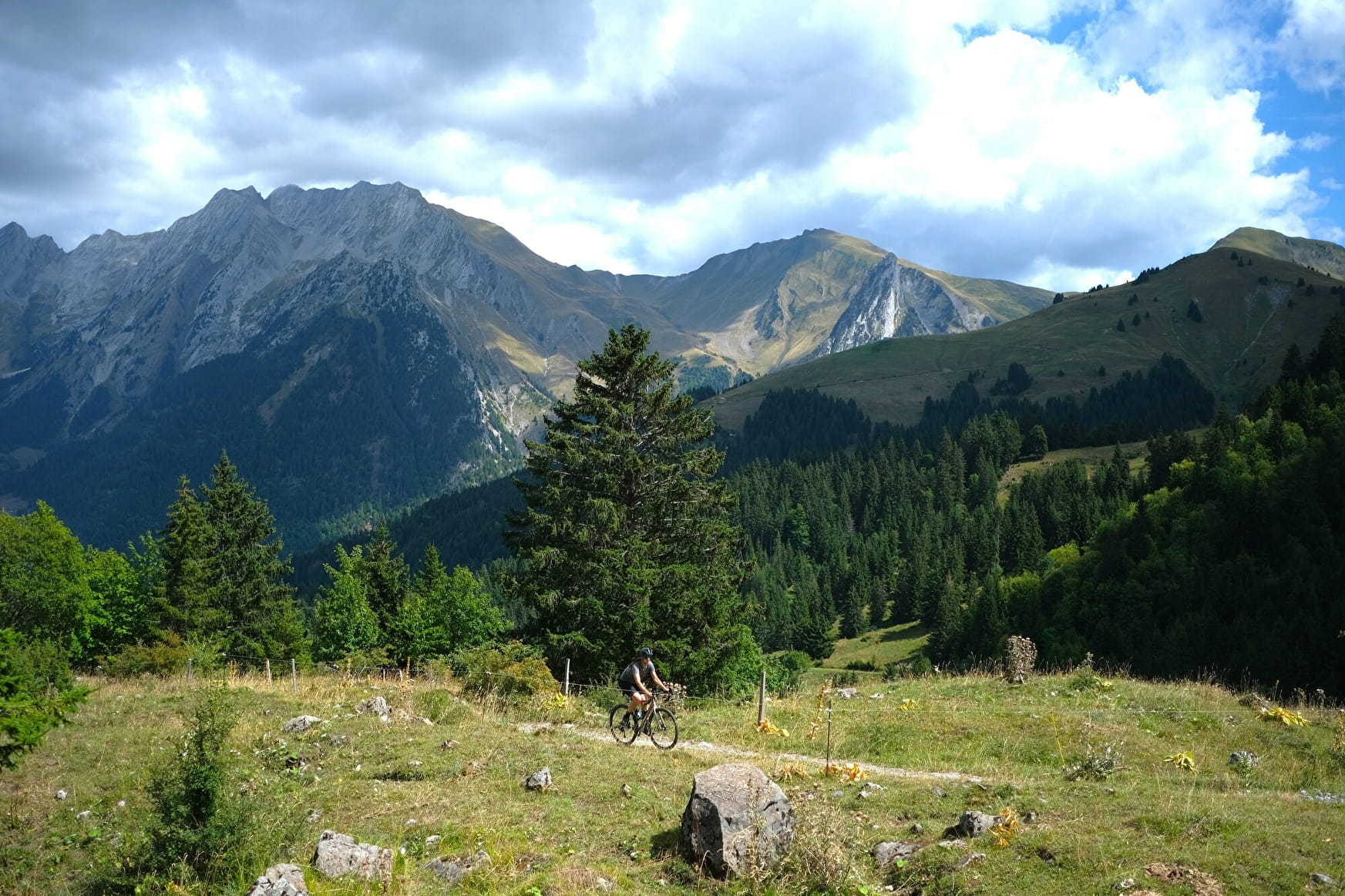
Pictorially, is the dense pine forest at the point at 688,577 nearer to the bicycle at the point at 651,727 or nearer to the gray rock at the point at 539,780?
the bicycle at the point at 651,727

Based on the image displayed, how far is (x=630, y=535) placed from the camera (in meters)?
33.0

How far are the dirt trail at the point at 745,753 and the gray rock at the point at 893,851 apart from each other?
13.9ft

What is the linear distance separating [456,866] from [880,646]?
138 m

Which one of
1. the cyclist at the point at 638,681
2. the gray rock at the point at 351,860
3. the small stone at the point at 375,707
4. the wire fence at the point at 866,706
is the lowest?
the wire fence at the point at 866,706

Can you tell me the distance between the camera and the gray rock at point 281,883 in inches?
500

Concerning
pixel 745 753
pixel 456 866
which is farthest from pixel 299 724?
pixel 745 753

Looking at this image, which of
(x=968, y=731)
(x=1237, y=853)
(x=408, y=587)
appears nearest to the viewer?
(x=1237, y=853)

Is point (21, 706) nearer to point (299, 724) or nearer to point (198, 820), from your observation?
point (198, 820)

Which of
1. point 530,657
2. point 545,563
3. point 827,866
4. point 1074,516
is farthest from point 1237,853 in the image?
point 1074,516

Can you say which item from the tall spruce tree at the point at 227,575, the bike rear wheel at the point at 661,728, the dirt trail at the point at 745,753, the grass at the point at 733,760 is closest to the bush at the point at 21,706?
the grass at the point at 733,760

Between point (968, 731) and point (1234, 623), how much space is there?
Answer: 74398 millimetres

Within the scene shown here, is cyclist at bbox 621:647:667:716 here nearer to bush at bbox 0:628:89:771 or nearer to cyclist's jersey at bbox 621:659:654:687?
cyclist's jersey at bbox 621:659:654:687

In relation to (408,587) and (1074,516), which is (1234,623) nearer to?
(1074,516)

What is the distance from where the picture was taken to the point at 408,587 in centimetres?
7475
